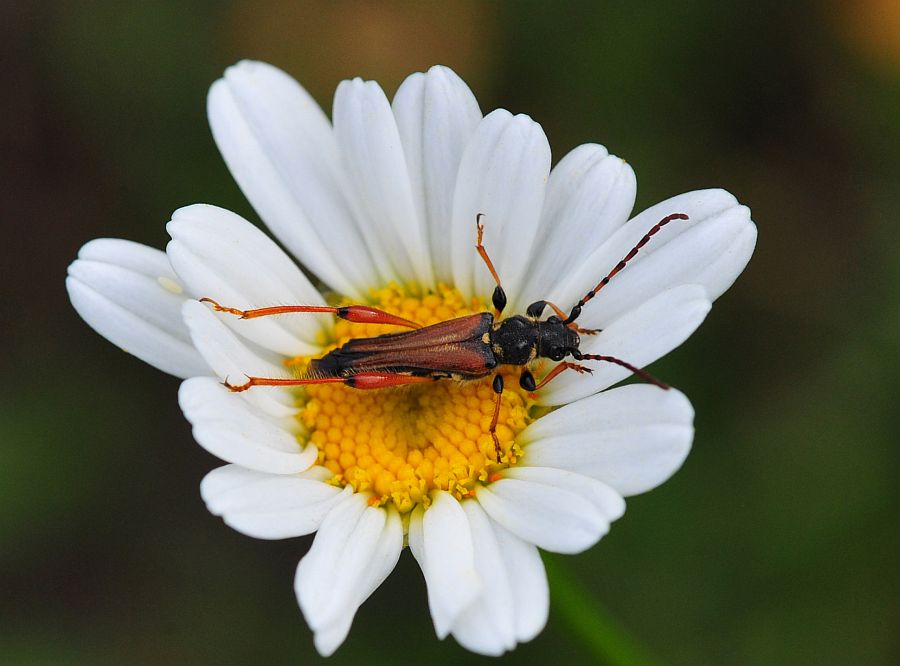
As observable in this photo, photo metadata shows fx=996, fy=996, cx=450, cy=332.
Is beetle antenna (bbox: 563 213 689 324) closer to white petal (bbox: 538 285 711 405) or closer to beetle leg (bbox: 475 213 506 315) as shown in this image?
white petal (bbox: 538 285 711 405)

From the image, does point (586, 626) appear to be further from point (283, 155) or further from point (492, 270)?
point (283, 155)

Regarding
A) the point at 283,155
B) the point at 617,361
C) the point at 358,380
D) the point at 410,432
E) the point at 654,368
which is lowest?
the point at 654,368

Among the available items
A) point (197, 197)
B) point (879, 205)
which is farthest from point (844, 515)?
point (197, 197)

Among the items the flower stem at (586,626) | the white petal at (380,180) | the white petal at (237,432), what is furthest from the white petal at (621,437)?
the white petal at (380,180)

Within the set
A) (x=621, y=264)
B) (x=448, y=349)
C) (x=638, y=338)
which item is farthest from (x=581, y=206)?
(x=448, y=349)

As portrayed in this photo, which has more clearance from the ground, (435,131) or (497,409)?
(435,131)

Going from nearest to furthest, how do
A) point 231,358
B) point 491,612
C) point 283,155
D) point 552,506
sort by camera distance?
point 491,612, point 552,506, point 231,358, point 283,155

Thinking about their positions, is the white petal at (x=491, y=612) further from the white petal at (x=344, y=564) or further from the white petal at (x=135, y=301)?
the white petal at (x=135, y=301)
